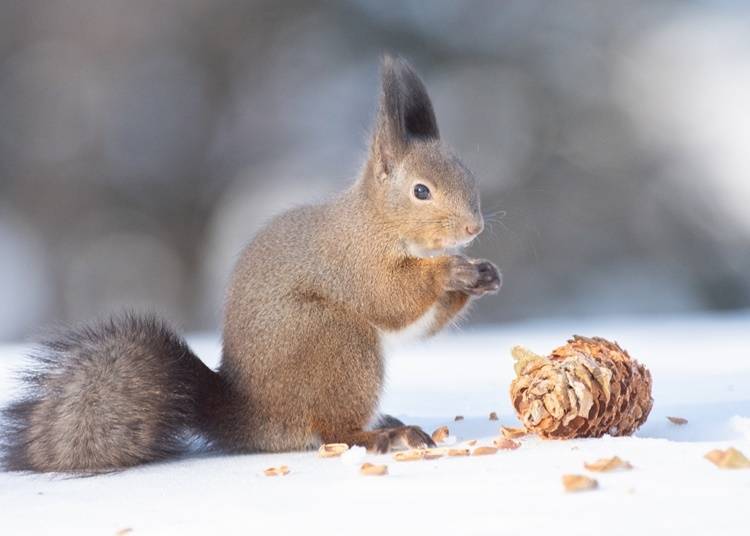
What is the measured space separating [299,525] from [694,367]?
1.43 meters

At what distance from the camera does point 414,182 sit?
1.48 m

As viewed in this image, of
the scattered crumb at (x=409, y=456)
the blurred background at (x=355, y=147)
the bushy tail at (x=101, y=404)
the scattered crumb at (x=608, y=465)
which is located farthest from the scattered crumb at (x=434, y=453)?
the blurred background at (x=355, y=147)

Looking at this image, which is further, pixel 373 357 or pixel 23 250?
pixel 23 250

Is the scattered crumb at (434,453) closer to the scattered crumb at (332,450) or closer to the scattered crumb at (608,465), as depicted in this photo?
the scattered crumb at (332,450)

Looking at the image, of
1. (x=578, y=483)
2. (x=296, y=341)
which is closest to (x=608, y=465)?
(x=578, y=483)

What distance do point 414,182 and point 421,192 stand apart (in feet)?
0.06

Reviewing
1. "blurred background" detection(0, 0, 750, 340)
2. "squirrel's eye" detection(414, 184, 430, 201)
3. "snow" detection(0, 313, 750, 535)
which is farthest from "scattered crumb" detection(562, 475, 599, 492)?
"blurred background" detection(0, 0, 750, 340)

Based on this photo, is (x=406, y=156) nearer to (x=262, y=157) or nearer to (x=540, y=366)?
(x=540, y=366)

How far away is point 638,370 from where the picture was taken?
134 centimetres

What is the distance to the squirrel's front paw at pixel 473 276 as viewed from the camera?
1396 millimetres

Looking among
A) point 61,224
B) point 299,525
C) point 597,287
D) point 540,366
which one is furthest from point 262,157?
point 299,525

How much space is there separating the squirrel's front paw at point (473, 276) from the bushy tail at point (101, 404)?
40 centimetres

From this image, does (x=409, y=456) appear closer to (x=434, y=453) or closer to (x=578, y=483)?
(x=434, y=453)

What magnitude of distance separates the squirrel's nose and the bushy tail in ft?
1.50
